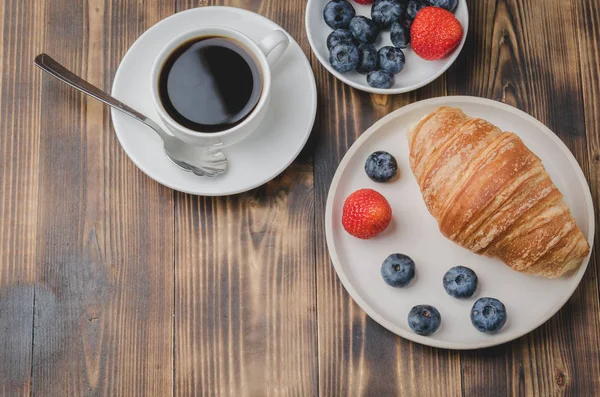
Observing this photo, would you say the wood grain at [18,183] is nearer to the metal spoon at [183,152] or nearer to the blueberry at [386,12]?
the metal spoon at [183,152]

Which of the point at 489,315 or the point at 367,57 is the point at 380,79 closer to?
the point at 367,57

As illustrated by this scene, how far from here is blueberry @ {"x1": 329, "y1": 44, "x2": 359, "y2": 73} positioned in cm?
138

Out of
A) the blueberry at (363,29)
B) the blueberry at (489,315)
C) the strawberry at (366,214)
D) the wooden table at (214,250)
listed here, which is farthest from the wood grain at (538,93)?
the strawberry at (366,214)

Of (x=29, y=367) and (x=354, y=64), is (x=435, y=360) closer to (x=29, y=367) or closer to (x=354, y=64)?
(x=354, y=64)

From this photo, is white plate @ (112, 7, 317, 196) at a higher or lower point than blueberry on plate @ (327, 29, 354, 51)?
lower

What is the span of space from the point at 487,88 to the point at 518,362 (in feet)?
1.92

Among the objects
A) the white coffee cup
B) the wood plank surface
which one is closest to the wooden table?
the wood plank surface

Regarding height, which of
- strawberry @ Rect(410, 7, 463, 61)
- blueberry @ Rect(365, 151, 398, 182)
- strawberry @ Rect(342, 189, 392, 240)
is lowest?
strawberry @ Rect(342, 189, 392, 240)

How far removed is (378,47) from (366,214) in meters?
0.38

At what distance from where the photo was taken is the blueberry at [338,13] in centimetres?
142

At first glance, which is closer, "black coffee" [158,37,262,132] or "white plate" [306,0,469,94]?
"black coffee" [158,37,262,132]

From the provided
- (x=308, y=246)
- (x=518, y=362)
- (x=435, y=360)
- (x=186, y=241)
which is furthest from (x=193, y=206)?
(x=518, y=362)

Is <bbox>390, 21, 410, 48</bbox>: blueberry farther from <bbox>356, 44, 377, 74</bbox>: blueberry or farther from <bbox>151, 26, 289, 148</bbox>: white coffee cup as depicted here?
<bbox>151, 26, 289, 148</bbox>: white coffee cup

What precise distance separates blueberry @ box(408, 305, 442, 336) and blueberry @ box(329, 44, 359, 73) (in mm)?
505
